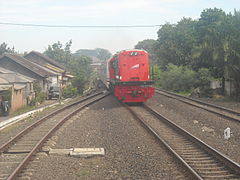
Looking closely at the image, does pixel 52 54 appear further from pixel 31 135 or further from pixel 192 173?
pixel 192 173

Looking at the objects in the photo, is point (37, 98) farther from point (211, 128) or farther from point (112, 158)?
point (112, 158)

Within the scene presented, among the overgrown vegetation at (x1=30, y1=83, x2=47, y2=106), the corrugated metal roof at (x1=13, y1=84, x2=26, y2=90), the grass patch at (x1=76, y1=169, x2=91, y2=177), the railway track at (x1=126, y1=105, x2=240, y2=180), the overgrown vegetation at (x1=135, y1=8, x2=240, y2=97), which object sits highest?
the overgrown vegetation at (x1=135, y1=8, x2=240, y2=97)

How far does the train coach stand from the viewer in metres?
18.5

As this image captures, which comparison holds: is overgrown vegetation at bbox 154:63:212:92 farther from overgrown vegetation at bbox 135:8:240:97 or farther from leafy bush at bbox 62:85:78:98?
leafy bush at bbox 62:85:78:98

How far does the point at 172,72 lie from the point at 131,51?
53.4ft

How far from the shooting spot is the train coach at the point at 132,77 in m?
18.5

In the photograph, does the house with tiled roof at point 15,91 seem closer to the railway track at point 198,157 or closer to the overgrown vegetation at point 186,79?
the railway track at point 198,157

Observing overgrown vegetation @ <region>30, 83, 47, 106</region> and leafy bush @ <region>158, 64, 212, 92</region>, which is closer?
overgrown vegetation @ <region>30, 83, 47, 106</region>

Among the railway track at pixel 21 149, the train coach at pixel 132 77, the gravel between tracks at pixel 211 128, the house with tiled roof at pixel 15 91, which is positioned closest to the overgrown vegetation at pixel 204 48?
the train coach at pixel 132 77

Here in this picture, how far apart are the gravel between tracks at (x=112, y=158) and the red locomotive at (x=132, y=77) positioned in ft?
20.9

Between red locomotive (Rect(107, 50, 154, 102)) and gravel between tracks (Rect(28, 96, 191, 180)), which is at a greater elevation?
red locomotive (Rect(107, 50, 154, 102))

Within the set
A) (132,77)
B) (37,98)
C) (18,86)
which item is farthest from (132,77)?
(37,98)

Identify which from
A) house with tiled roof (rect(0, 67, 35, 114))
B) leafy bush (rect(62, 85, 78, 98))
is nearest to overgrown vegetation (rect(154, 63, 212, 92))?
leafy bush (rect(62, 85, 78, 98))

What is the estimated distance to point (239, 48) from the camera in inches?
873
